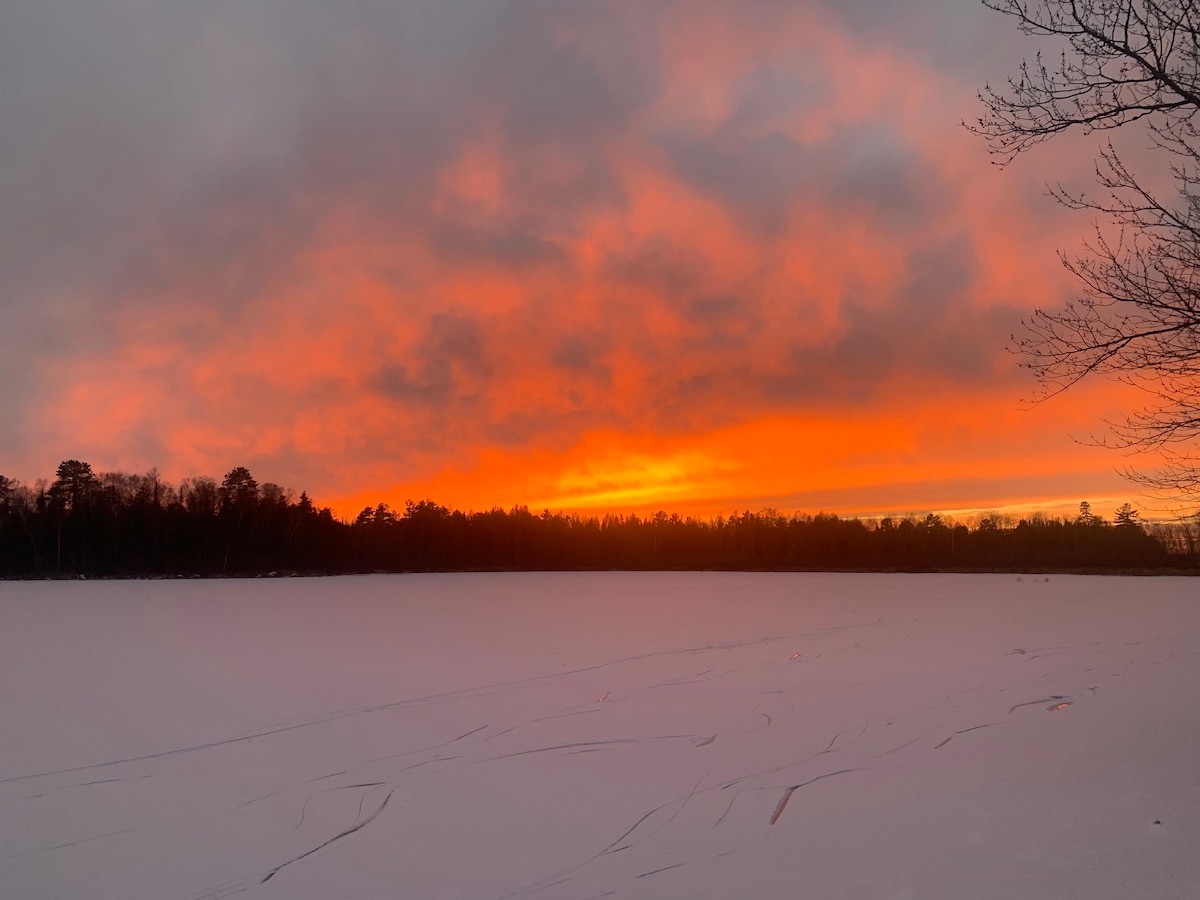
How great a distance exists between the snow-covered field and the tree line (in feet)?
102

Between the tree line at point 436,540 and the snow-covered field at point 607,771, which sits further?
the tree line at point 436,540

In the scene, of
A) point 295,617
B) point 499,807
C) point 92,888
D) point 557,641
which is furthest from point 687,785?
point 295,617

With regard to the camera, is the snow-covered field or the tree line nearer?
the snow-covered field

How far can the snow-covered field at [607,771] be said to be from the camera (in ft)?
10.6

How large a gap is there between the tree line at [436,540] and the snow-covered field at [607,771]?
31227mm

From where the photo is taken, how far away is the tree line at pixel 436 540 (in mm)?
39656

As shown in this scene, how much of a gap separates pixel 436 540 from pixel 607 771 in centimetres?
5126

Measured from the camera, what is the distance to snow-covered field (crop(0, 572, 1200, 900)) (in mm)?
3246

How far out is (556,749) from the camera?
16.9 feet

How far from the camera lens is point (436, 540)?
178 feet

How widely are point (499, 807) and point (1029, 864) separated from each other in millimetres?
2521

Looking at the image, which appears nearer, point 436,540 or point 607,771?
point 607,771

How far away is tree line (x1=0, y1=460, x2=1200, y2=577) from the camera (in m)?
39.7

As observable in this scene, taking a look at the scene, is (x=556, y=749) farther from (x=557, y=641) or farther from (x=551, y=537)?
(x=551, y=537)
